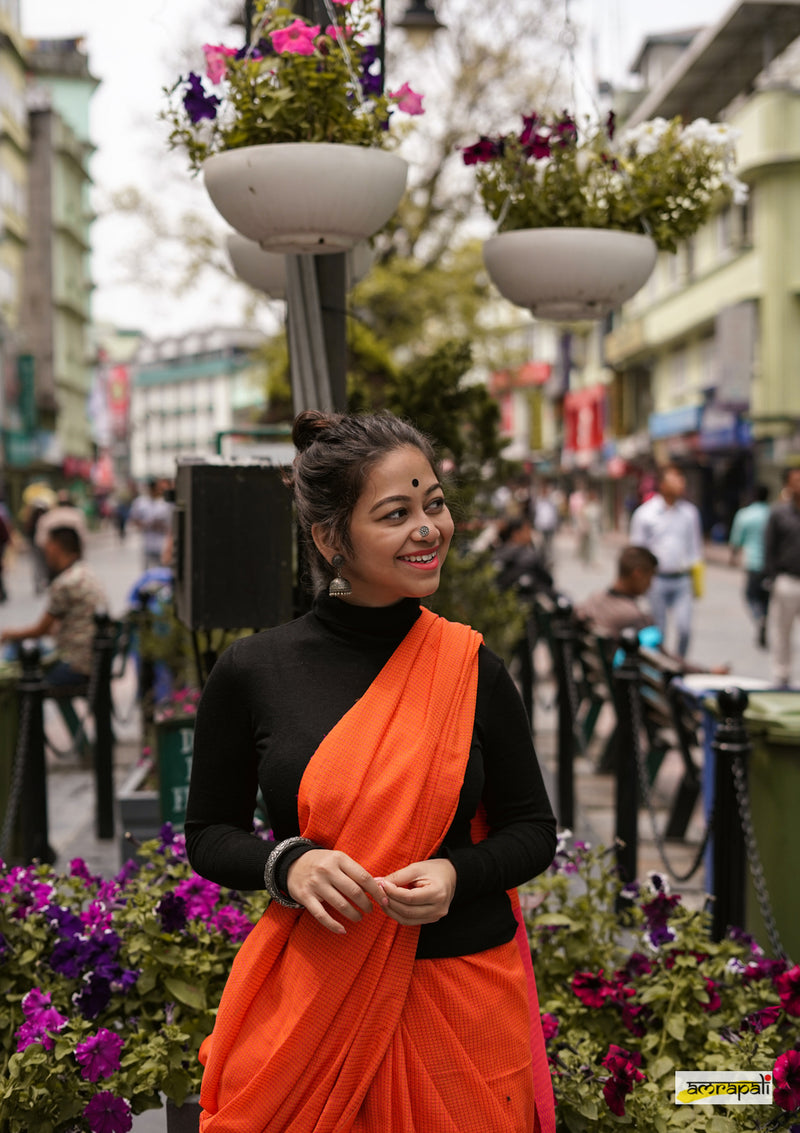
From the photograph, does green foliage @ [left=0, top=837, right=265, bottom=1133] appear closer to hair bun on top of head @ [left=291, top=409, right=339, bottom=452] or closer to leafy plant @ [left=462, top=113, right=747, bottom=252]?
hair bun on top of head @ [left=291, top=409, right=339, bottom=452]

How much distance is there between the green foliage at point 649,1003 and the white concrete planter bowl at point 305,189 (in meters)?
1.80

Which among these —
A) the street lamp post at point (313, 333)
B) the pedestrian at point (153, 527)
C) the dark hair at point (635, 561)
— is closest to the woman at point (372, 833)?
the street lamp post at point (313, 333)

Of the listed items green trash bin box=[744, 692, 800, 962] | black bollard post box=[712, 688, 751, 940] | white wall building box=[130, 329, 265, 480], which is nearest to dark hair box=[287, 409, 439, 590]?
black bollard post box=[712, 688, 751, 940]

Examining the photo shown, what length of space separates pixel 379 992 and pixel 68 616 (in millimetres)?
6789

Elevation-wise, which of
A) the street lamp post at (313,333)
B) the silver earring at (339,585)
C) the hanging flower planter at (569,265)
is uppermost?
the hanging flower planter at (569,265)

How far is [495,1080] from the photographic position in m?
1.92

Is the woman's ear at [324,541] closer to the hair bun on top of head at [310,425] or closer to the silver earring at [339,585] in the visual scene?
the silver earring at [339,585]

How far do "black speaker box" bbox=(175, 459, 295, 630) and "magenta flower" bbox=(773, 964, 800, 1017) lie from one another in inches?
64.8

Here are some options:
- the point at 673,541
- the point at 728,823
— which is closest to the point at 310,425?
the point at 728,823

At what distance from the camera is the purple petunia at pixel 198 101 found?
329 cm

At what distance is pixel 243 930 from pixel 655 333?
135 ft

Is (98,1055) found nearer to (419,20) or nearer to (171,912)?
(171,912)

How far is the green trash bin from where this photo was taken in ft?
13.5

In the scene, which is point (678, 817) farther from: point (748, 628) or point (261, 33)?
point (748, 628)
